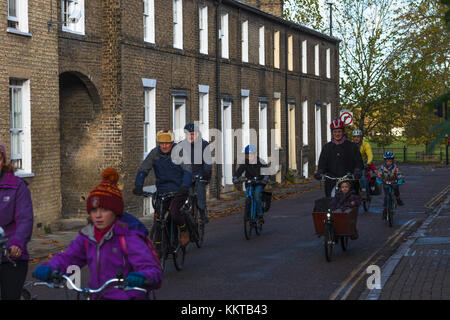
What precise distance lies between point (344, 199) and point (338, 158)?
127 centimetres

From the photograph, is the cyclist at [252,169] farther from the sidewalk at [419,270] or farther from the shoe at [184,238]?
the shoe at [184,238]

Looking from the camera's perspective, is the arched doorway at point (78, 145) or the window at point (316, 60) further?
the window at point (316, 60)

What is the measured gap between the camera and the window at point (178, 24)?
24719 mm

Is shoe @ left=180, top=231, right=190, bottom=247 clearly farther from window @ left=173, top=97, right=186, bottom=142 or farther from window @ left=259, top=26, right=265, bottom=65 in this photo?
window @ left=259, top=26, right=265, bottom=65

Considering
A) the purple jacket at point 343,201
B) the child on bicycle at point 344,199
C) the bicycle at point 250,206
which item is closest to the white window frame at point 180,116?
the bicycle at point 250,206

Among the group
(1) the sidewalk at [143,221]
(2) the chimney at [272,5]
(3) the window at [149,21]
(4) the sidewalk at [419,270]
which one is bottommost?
(1) the sidewalk at [143,221]

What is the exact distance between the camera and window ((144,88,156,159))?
889 inches

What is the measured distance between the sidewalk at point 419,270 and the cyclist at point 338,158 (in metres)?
1.57

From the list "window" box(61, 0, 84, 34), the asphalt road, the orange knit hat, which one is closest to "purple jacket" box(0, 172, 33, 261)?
the orange knit hat

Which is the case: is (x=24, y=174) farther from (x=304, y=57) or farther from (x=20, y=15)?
(x=304, y=57)

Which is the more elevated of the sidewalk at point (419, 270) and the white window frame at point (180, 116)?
the white window frame at point (180, 116)

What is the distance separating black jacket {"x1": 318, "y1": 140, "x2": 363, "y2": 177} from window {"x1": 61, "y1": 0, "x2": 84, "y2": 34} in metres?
7.32

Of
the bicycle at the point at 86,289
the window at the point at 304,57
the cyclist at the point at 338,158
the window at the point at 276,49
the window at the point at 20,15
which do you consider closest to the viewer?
the bicycle at the point at 86,289

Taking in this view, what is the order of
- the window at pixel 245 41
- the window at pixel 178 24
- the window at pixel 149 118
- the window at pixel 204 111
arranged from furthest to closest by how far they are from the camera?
the window at pixel 245 41
the window at pixel 204 111
the window at pixel 178 24
the window at pixel 149 118
